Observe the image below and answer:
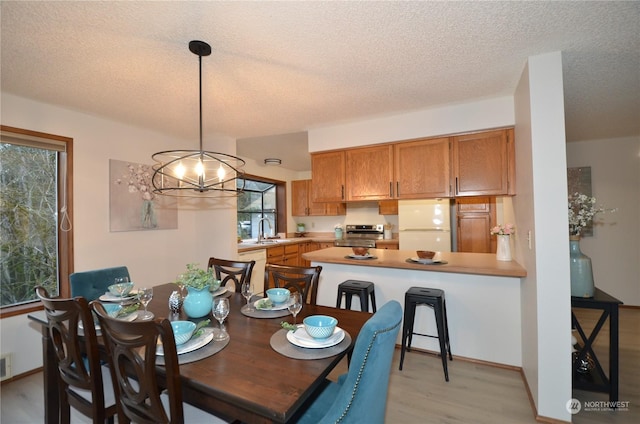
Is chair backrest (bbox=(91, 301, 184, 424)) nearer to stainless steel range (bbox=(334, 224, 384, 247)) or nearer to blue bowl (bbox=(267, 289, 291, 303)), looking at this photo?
blue bowl (bbox=(267, 289, 291, 303))

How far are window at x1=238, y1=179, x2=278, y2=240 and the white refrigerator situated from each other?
2681 millimetres

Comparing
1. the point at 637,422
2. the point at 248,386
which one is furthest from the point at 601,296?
the point at 248,386

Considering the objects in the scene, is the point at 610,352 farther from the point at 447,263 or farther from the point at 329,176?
the point at 329,176

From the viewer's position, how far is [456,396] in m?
2.08

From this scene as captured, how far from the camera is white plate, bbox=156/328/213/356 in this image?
122 cm

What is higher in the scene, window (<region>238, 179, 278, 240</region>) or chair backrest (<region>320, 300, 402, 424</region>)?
window (<region>238, 179, 278, 240</region>)

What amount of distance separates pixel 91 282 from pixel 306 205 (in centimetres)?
405

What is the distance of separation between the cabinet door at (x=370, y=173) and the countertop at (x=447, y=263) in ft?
2.19

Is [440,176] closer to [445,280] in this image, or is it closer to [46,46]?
[445,280]

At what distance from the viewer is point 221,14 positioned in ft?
4.80

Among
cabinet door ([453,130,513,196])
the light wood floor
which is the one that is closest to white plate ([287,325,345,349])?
the light wood floor

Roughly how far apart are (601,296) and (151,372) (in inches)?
113

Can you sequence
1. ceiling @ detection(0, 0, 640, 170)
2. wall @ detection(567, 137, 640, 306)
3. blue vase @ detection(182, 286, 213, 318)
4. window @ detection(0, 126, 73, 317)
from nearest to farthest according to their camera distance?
ceiling @ detection(0, 0, 640, 170) → blue vase @ detection(182, 286, 213, 318) → window @ detection(0, 126, 73, 317) → wall @ detection(567, 137, 640, 306)

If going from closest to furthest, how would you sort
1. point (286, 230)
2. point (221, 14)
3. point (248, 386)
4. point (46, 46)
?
1. point (248, 386)
2. point (221, 14)
3. point (46, 46)
4. point (286, 230)
